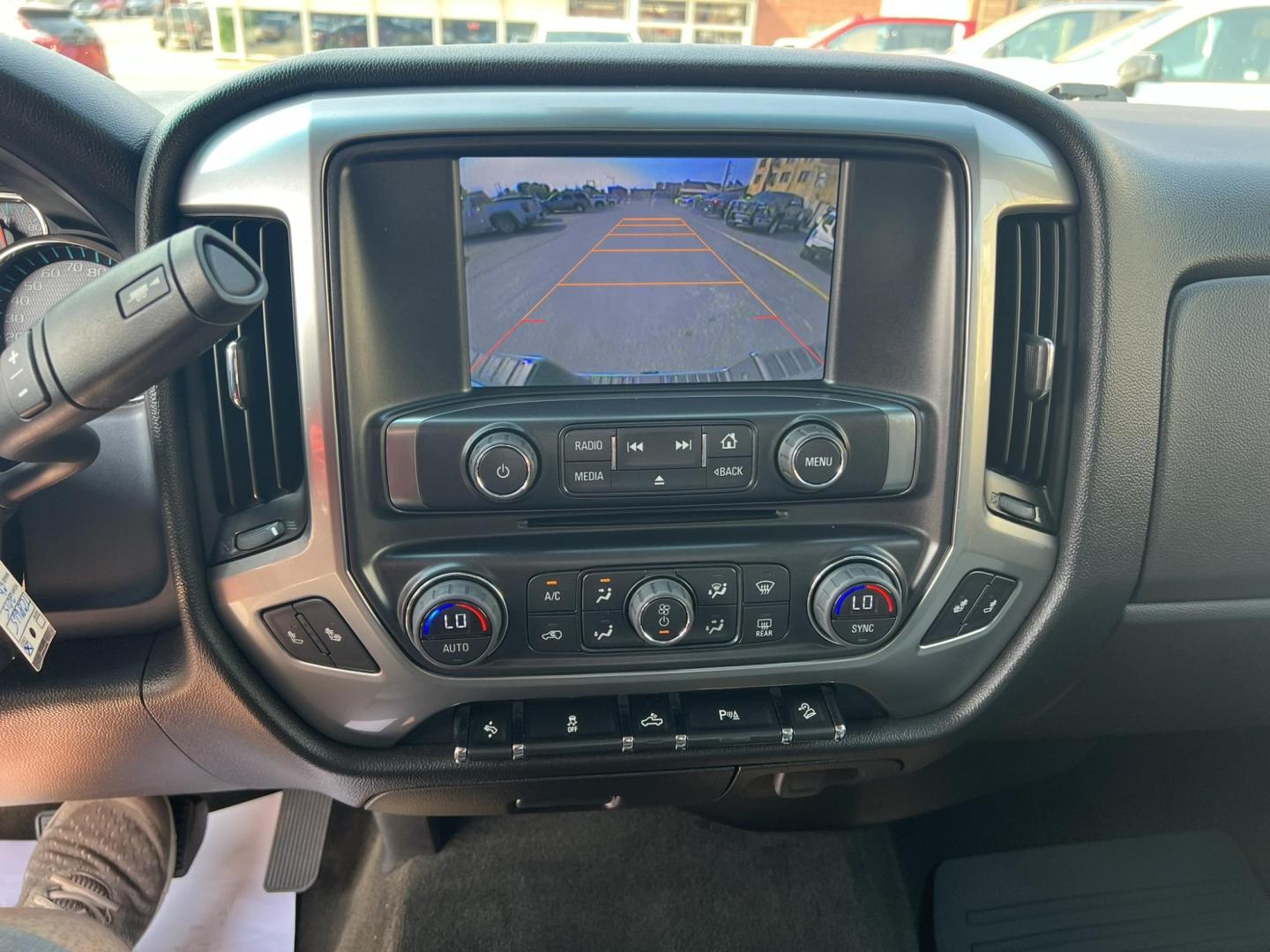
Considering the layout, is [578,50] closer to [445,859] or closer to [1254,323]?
[1254,323]

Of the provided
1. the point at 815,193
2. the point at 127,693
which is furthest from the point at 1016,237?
the point at 127,693

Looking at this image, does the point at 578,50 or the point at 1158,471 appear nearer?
the point at 578,50

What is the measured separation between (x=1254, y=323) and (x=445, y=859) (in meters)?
1.73

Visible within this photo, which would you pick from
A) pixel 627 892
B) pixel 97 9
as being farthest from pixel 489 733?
pixel 97 9

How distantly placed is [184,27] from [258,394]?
2.50 m

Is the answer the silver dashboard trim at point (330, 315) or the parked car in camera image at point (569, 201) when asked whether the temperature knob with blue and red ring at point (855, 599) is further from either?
the parked car in camera image at point (569, 201)

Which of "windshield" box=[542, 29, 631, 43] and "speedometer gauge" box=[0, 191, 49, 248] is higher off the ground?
"windshield" box=[542, 29, 631, 43]

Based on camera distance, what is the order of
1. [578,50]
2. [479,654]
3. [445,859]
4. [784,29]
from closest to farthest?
[578,50] < [479,654] < [445,859] < [784,29]

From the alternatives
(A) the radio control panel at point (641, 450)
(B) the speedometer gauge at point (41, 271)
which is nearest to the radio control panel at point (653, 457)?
(A) the radio control panel at point (641, 450)

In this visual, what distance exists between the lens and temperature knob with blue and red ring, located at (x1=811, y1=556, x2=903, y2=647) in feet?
3.87

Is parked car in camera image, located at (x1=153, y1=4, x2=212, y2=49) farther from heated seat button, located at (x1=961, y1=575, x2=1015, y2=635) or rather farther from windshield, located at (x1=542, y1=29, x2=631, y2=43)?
heated seat button, located at (x1=961, y1=575, x2=1015, y2=635)

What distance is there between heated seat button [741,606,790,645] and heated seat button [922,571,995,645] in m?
0.22

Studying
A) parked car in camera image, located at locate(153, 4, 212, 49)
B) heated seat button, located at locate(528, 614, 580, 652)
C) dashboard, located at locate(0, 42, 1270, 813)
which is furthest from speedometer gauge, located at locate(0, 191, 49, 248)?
parked car in camera image, located at locate(153, 4, 212, 49)

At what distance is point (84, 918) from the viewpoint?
1.15 m
